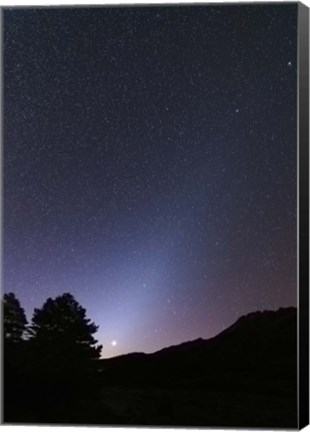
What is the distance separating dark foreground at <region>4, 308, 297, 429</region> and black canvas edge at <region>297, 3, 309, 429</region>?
53mm

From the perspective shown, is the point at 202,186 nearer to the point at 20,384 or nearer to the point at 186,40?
the point at 186,40

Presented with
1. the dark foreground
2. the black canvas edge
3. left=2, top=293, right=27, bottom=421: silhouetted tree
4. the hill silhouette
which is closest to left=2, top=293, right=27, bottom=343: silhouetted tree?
left=2, top=293, right=27, bottom=421: silhouetted tree

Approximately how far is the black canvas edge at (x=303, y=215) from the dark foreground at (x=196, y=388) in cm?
5

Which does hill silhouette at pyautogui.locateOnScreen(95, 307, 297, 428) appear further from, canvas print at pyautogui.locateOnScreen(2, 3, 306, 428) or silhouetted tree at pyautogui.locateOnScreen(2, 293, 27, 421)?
silhouetted tree at pyautogui.locateOnScreen(2, 293, 27, 421)

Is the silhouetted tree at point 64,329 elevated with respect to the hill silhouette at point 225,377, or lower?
elevated

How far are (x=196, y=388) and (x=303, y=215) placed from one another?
1406mm

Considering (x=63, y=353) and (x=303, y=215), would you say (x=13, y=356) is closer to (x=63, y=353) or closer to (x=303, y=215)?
(x=63, y=353)

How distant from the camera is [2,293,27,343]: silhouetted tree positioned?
421 inches

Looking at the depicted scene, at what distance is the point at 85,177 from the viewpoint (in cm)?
1066

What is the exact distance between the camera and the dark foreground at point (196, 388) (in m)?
10.4

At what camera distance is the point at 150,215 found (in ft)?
34.7

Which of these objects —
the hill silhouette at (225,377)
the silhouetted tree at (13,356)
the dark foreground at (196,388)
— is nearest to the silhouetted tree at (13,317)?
the silhouetted tree at (13,356)

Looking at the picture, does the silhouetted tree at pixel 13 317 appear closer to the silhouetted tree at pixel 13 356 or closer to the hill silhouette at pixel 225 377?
the silhouetted tree at pixel 13 356

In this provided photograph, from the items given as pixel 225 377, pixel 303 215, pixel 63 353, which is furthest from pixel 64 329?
pixel 303 215
